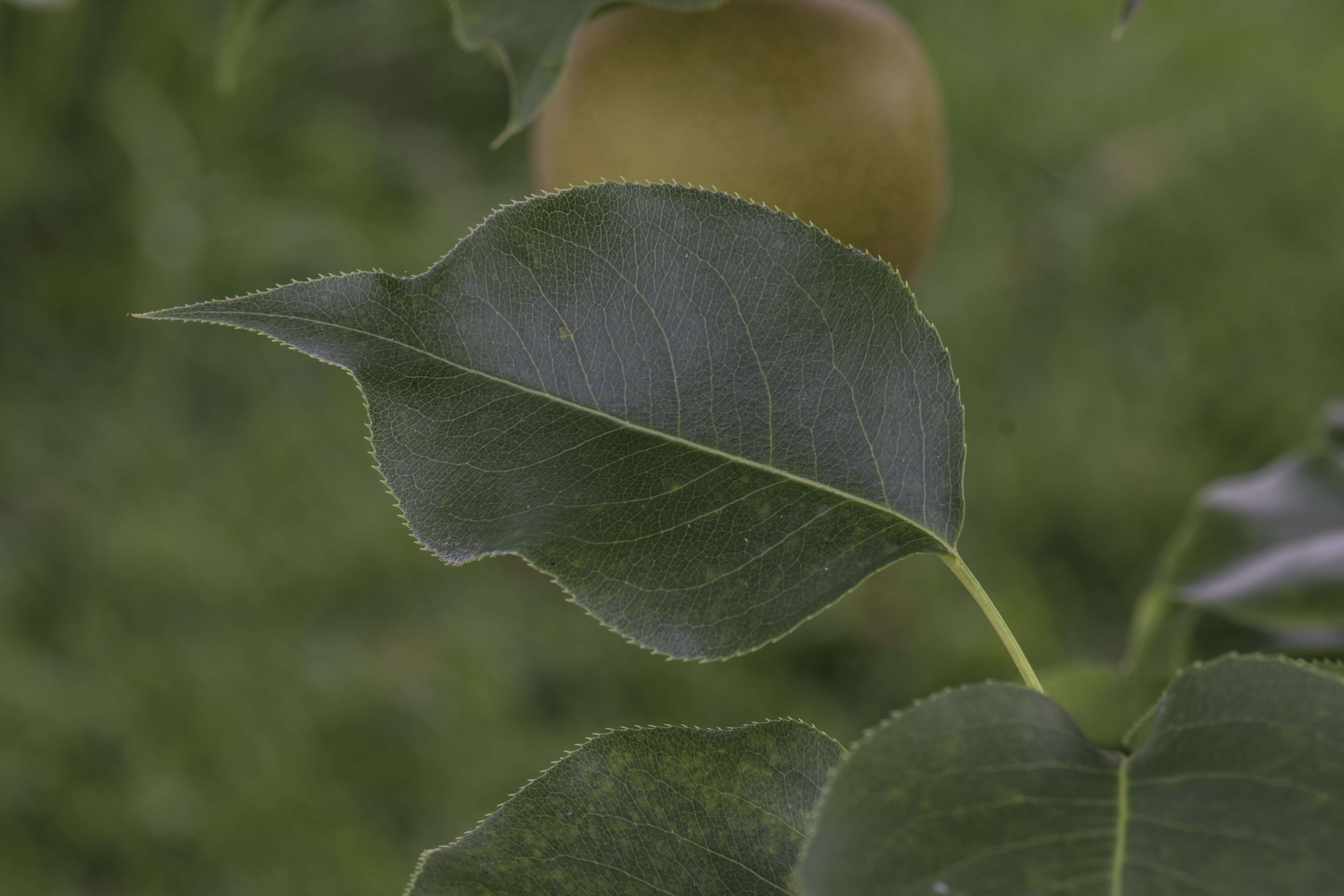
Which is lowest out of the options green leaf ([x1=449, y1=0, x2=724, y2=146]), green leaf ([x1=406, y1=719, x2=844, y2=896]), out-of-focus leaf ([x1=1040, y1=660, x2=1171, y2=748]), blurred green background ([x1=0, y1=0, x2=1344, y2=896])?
blurred green background ([x1=0, y1=0, x2=1344, y2=896])

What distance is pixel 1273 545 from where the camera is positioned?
0.62 meters

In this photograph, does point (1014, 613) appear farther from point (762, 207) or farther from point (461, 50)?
point (461, 50)

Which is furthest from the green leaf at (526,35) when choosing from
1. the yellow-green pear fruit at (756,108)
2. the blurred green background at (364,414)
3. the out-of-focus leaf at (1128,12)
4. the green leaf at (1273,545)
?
the blurred green background at (364,414)

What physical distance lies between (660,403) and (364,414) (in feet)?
5.42

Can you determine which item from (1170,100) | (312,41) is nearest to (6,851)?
(312,41)

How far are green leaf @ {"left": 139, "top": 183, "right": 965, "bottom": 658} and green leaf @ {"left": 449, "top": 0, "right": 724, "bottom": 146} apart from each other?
104 mm

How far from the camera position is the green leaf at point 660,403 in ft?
0.80

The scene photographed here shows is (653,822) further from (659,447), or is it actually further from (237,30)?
(237,30)

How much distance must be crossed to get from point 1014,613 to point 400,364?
1.34 meters

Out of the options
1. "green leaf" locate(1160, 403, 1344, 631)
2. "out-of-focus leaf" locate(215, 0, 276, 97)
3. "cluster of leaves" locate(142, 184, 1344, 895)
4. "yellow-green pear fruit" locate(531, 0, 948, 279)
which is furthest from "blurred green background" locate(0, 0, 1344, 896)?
"cluster of leaves" locate(142, 184, 1344, 895)

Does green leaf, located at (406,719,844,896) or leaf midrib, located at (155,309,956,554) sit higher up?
leaf midrib, located at (155,309,956,554)

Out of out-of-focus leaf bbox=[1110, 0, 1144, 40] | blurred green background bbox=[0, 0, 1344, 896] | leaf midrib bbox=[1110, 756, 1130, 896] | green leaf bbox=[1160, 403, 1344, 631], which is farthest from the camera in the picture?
blurred green background bbox=[0, 0, 1344, 896]

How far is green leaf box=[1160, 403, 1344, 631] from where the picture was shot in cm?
56

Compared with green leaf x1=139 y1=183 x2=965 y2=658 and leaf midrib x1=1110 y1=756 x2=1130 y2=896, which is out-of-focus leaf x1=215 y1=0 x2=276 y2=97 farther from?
leaf midrib x1=1110 y1=756 x2=1130 y2=896
